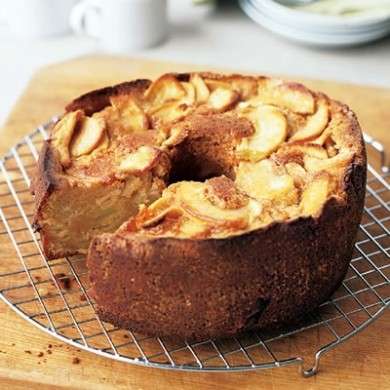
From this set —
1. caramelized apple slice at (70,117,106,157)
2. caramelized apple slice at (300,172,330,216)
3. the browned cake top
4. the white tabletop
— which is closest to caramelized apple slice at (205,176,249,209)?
the browned cake top

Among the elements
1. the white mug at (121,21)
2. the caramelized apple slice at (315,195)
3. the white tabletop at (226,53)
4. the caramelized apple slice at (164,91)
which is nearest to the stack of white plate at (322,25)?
the white tabletop at (226,53)

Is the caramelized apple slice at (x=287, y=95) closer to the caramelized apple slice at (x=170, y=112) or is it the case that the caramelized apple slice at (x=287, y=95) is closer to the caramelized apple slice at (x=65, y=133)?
the caramelized apple slice at (x=170, y=112)

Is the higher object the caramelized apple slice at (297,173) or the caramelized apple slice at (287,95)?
the caramelized apple slice at (287,95)

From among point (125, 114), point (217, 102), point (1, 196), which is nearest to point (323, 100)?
point (217, 102)

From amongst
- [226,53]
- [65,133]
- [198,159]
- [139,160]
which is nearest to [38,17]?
[226,53]

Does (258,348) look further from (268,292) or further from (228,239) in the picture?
(228,239)

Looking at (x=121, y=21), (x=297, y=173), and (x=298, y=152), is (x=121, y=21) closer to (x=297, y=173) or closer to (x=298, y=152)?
(x=298, y=152)
